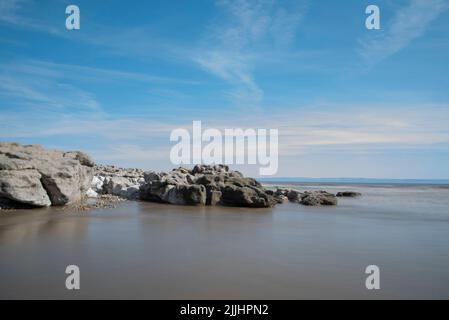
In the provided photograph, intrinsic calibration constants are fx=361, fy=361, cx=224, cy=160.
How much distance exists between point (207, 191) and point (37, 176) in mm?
10316

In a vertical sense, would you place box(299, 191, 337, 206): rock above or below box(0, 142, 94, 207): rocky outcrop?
below

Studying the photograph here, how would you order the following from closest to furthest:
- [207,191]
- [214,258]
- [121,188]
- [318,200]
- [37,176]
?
[214,258] < [37,176] < [207,191] < [318,200] < [121,188]

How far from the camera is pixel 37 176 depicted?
692 inches

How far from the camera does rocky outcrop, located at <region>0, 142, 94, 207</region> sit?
1662 cm

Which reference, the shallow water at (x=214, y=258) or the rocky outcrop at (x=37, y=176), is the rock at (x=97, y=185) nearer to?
the rocky outcrop at (x=37, y=176)

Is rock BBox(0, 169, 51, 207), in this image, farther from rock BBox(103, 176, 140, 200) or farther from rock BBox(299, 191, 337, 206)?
rock BBox(299, 191, 337, 206)

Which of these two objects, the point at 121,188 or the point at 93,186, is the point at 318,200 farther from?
the point at 93,186

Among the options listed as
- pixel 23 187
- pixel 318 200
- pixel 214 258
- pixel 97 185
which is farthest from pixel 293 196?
pixel 214 258

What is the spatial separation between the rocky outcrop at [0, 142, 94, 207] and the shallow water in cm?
168

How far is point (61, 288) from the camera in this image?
21.2 feet

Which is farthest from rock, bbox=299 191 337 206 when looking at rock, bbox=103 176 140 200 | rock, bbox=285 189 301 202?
rock, bbox=103 176 140 200
